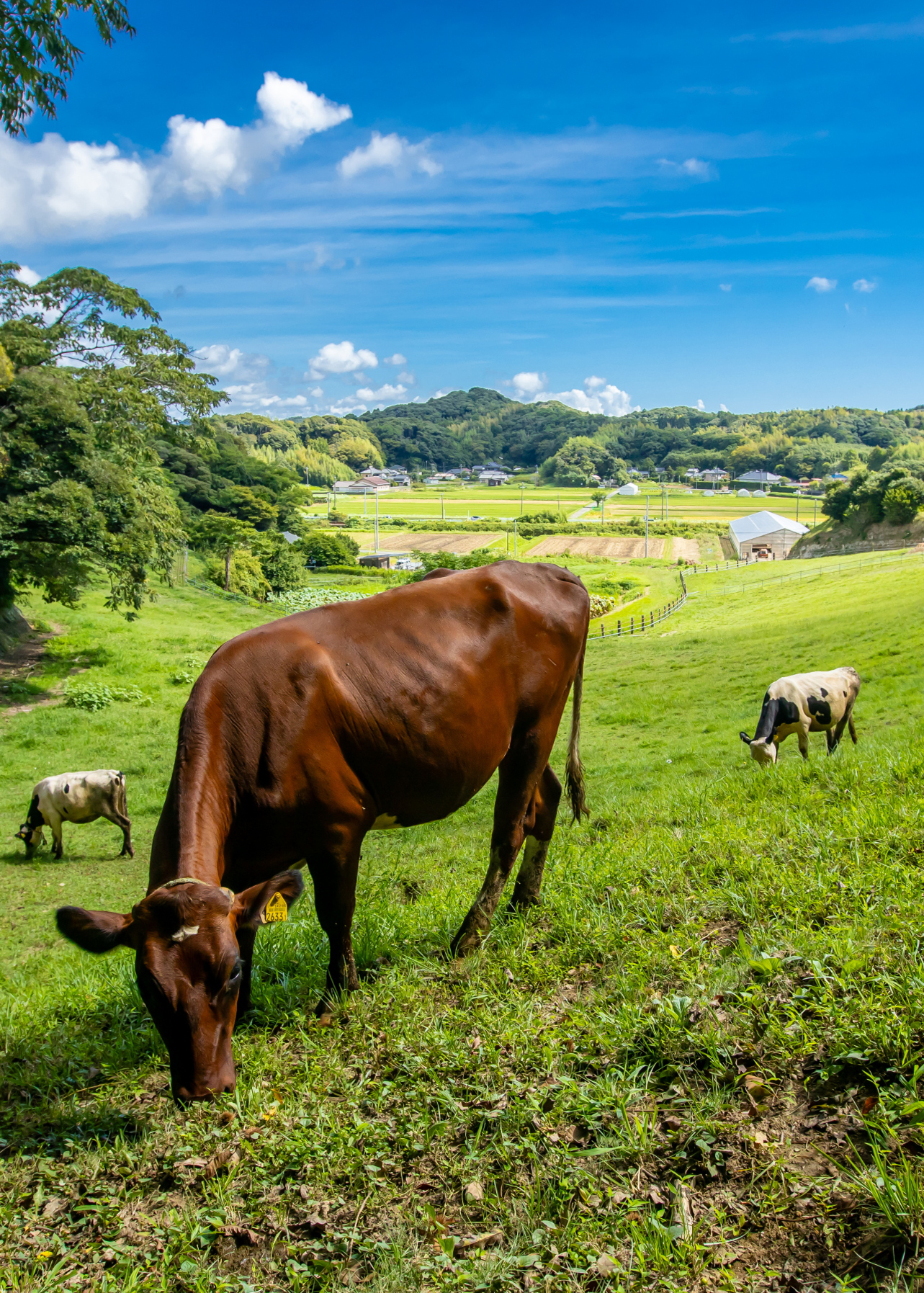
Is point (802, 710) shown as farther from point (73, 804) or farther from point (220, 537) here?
point (220, 537)

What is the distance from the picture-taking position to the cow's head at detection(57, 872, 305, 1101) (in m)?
3.53

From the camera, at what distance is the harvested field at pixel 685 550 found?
85.2 metres

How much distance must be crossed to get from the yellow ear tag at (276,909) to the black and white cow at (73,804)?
10639 mm

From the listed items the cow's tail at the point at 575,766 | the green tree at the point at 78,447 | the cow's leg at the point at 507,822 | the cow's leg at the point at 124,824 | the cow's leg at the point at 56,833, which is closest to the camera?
the cow's leg at the point at 507,822

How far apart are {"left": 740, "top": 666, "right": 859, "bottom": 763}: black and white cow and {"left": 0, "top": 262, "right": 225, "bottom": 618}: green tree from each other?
19.5m

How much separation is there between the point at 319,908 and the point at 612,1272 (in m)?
2.37

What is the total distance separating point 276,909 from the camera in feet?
15.0

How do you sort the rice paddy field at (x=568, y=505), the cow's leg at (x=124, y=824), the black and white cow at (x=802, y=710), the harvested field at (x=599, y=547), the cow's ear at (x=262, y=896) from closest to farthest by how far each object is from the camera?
the cow's ear at (x=262, y=896) < the black and white cow at (x=802, y=710) < the cow's leg at (x=124, y=824) < the harvested field at (x=599, y=547) < the rice paddy field at (x=568, y=505)

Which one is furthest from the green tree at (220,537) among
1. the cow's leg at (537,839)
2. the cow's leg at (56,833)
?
the cow's leg at (537,839)

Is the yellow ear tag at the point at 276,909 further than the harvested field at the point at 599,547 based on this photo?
No

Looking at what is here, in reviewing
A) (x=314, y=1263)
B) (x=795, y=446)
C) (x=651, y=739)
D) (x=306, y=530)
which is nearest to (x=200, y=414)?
(x=651, y=739)

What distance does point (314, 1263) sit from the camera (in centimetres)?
300

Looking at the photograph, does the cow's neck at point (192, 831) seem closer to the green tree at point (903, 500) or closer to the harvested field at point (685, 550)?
the green tree at point (903, 500)

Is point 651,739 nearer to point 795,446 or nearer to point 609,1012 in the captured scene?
point 609,1012
